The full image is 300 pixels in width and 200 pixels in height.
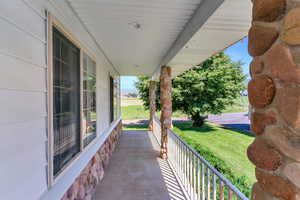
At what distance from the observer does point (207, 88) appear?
10.1 metres

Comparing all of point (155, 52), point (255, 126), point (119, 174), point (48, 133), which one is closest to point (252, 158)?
point (255, 126)

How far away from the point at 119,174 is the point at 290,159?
11.0 ft

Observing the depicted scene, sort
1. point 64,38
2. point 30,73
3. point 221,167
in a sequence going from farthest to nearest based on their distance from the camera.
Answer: point 221,167, point 64,38, point 30,73

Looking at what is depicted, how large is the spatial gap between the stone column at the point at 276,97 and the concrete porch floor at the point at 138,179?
2.19 meters

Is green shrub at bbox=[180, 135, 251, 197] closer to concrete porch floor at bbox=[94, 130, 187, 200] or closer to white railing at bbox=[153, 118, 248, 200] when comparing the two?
white railing at bbox=[153, 118, 248, 200]

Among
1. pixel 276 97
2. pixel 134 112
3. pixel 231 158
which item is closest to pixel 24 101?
pixel 276 97

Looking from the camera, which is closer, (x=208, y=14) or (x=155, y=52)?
(x=208, y=14)

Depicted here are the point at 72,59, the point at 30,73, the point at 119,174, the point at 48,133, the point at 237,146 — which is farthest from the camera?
the point at 237,146

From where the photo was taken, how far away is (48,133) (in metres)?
1.47

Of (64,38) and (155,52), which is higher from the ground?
(155,52)

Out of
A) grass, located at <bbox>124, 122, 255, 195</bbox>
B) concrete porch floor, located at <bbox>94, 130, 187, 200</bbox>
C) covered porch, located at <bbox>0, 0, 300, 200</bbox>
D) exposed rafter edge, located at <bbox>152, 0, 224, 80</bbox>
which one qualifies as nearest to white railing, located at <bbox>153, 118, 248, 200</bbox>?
covered porch, located at <bbox>0, 0, 300, 200</bbox>

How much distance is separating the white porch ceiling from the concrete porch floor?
250cm

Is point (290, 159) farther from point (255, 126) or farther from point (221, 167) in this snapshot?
point (221, 167)

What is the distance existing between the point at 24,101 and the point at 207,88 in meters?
10.0
